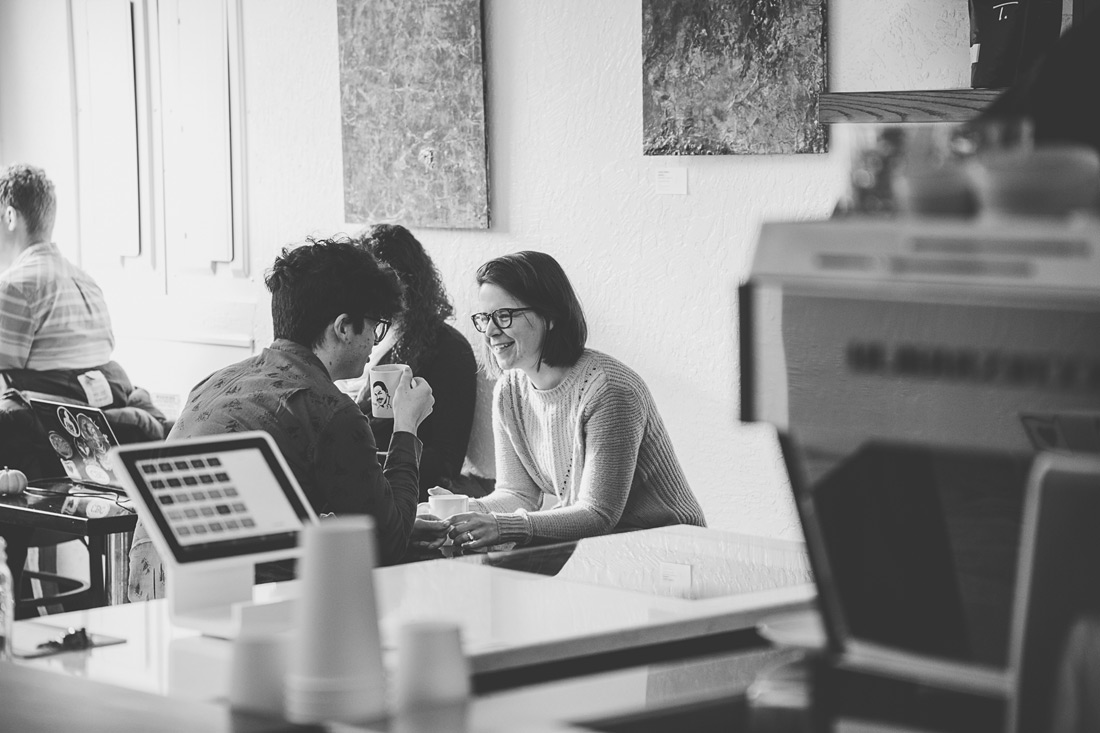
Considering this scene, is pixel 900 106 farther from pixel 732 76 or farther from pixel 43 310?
pixel 43 310

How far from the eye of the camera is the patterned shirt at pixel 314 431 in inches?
106


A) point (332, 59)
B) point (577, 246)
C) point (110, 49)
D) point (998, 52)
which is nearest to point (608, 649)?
point (998, 52)

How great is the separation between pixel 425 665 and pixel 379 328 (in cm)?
193

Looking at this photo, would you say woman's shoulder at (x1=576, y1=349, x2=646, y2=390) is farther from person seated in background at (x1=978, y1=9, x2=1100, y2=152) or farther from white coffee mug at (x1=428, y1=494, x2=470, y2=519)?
person seated in background at (x1=978, y1=9, x2=1100, y2=152)

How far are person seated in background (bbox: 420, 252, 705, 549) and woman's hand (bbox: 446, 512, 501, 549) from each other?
0.08 m

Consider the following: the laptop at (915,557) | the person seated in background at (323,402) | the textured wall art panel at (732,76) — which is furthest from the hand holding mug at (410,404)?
the laptop at (915,557)

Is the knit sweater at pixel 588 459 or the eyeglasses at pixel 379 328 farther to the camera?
the knit sweater at pixel 588 459

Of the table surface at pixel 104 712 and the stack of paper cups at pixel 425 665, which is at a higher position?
the stack of paper cups at pixel 425 665

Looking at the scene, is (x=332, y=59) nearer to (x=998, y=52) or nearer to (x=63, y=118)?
(x=63, y=118)

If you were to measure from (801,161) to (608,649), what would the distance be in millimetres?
2302

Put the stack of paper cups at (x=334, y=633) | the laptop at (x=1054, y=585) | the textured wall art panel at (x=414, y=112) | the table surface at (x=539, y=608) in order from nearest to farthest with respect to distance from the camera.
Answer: the laptop at (x=1054, y=585)
the stack of paper cups at (x=334, y=633)
the table surface at (x=539, y=608)
the textured wall art panel at (x=414, y=112)

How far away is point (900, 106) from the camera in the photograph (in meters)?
3.20

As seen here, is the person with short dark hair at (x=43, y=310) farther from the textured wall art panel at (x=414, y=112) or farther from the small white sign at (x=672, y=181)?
the small white sign at (x=672, y=181)

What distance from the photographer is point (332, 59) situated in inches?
203
